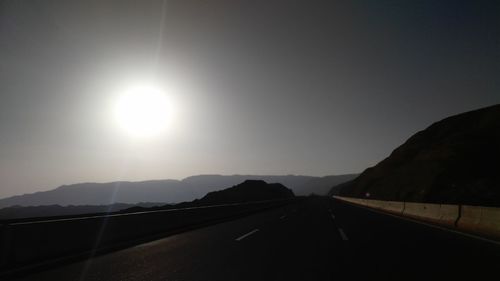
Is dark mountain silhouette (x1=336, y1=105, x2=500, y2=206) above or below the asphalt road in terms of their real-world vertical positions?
above

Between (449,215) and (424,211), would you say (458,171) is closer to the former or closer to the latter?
(424,211)

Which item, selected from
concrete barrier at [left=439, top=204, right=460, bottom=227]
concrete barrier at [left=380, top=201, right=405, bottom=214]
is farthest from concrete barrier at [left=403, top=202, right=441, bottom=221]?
concrete barrier at [left=380, top=201, right=405, bottom=214]

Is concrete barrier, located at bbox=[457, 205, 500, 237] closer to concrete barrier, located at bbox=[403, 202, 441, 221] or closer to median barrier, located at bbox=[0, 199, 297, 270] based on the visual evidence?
concrete barrier, located at bbox=[403, 202, 441, 221]

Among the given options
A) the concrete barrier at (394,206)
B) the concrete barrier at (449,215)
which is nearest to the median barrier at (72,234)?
the concrete barrier at (449,215)

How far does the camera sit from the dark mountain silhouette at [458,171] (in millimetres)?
50406

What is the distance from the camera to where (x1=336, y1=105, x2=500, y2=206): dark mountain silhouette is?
165 ft

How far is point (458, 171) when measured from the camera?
202 ft

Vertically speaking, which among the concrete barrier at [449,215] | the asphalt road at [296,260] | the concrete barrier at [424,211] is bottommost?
the asphalt road at [296,260]

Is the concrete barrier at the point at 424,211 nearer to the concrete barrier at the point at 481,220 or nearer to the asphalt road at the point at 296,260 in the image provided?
the concrete barrier at the point at 481,220

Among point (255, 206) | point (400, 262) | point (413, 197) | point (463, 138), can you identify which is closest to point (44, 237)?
point (400, 262)

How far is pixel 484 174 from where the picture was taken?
6012cm

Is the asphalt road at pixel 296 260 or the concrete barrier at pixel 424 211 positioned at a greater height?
the concrete barrier at pixel 424 211

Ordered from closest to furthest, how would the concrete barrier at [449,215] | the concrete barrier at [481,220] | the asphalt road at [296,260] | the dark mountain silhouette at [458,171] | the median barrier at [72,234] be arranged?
the asphalt road at [296,260] → the median barrier at [72,234] → the concrete barrier at [481,220] → the concrete barrier at [449,215] → the dark mountain silhouette at [458,171]

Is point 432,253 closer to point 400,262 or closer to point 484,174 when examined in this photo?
point 400,262
